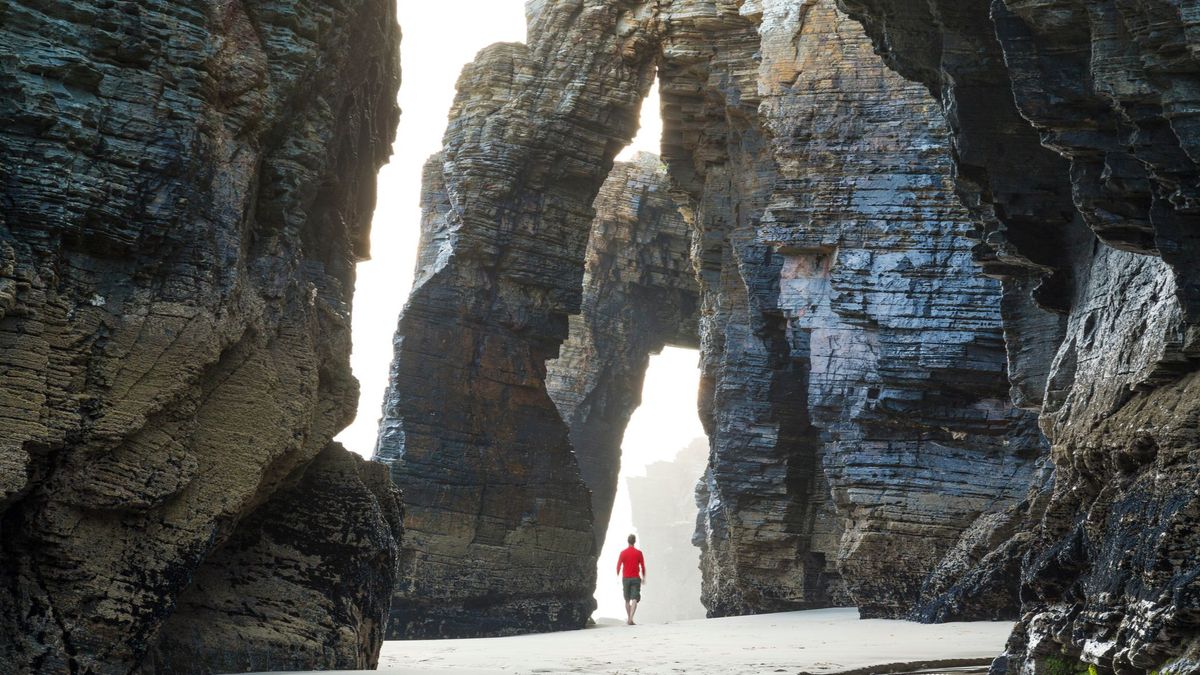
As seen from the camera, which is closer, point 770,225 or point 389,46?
point 389,46

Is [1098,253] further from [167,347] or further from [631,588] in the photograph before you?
[631,588]

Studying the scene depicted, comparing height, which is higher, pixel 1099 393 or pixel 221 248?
pixel 221 248

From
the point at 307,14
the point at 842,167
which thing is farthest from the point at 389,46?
the point at 842,167

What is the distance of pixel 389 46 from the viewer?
40.1ft

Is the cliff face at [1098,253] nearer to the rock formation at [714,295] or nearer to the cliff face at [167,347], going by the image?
the cliff face at [167,347]

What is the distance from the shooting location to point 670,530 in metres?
72.1

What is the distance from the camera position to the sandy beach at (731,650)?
11414mm

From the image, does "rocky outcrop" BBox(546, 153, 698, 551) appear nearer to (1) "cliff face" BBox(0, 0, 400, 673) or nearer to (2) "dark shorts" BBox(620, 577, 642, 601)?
(2) "dark shorts" BBox(620, 577, 642, 601)

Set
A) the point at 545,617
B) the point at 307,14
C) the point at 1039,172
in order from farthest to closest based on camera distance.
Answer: the point at 545,617 < the point at 1039,172 < the point at 307,14

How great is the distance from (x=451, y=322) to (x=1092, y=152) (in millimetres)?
17528

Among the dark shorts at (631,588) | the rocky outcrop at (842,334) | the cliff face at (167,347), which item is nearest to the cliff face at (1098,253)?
the cliff face at (167,347)

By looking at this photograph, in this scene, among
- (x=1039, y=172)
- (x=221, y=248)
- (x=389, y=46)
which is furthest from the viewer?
(x=389, y=46)

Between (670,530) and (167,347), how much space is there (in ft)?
213

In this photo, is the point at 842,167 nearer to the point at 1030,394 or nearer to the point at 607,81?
the point at 607,81
